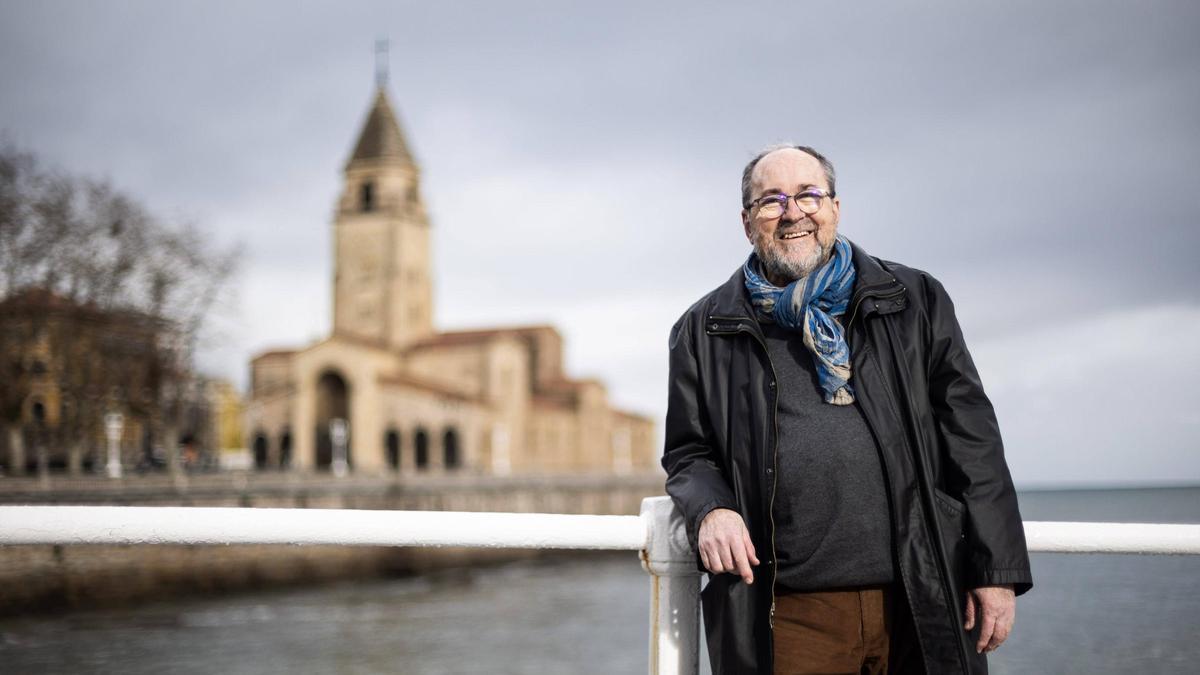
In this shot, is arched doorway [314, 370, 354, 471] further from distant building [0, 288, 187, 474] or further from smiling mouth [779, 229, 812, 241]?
smiling mouth [779, 229, 812, 241]

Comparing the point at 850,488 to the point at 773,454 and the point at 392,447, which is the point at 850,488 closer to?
the point at 773,454

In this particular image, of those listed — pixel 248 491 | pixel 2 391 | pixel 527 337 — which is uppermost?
pixel 527 337

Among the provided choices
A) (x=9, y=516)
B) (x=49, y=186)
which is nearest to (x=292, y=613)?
(x=49, y=186)

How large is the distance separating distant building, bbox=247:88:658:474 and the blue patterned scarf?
44408 millimetres

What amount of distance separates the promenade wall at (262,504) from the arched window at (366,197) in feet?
77.1

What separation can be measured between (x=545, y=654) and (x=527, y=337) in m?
49.1

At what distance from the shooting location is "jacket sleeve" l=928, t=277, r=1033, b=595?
2.29 meters

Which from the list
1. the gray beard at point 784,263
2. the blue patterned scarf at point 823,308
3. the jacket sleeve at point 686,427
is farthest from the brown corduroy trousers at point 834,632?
the gray beard at point 784,263

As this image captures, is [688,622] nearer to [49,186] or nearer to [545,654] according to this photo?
[545,654]

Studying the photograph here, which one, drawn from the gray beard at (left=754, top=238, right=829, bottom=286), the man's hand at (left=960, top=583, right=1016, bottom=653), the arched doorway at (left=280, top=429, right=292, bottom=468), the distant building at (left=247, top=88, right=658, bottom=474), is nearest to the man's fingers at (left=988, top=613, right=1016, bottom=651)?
the man's hand at (left=960, top=583, right=1016, bottom=653)

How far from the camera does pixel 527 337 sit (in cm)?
7025

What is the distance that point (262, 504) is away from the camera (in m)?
33.8

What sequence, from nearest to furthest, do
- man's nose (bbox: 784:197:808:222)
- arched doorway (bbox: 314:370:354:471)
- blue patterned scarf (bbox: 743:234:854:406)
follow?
blue patterned scarf (bbox: 743:234:854:406) → man's nose (bbox: 784:197:808:222) → arched doorway (bbox: 314:370:354:471)

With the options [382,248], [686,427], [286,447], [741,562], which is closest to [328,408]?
[286,447]
